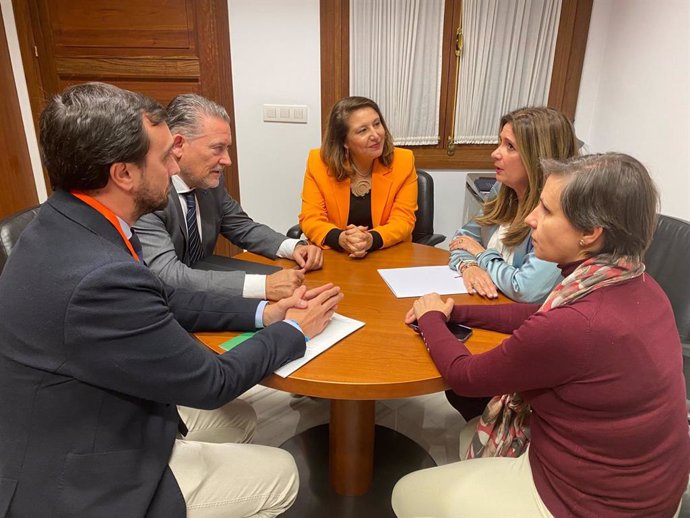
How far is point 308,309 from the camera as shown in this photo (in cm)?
136

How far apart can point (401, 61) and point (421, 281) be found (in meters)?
1.84

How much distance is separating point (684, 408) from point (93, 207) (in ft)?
4.02

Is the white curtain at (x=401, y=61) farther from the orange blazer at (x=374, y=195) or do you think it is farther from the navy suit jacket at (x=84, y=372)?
the navy suit jacket at (x=84, y=372)

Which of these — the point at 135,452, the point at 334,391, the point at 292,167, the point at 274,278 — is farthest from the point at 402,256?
the point at 292,167

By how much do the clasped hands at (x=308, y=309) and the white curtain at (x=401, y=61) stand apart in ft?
6.60

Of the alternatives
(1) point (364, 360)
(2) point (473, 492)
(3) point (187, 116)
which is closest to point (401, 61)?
(3) point (187, 116)

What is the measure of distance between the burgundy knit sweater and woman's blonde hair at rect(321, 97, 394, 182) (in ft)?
4.38

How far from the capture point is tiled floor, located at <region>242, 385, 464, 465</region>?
2092mm

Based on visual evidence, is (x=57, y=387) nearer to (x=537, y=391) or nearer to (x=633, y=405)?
(x=537, y=391)

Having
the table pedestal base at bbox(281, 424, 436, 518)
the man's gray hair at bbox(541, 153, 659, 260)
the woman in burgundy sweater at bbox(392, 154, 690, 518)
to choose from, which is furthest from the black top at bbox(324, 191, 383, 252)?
the man's gray hair at bbox(541, 153, 659, 260)

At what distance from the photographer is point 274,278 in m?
1.55

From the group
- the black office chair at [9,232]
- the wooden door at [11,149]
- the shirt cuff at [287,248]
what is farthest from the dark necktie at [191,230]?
the wooden door at [11,149]

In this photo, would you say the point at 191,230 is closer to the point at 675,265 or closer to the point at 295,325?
the point at 295,325

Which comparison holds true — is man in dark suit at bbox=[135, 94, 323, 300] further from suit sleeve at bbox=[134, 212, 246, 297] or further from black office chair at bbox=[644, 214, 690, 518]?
black office chair at bbox=[644, 214, 690, 518]
